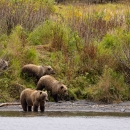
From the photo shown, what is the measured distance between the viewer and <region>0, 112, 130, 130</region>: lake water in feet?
55.2

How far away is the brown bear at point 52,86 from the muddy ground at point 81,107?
39 cm

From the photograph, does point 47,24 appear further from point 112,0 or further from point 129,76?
point 112,0

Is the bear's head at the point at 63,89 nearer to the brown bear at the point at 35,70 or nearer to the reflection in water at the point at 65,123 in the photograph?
the brown bear at the point at 35,70

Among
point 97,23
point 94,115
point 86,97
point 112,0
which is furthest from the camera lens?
point 112,0

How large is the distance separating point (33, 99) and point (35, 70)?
2.74m

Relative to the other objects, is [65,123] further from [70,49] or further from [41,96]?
[70,49]

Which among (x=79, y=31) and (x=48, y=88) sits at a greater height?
(x=79, y=31)

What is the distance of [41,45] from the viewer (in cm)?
2445

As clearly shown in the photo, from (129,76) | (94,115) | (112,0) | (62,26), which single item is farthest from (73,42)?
(112,0)

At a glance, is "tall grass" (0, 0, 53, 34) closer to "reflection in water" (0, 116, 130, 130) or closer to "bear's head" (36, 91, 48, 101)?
"bear's head" (36, 91, 48, 101)

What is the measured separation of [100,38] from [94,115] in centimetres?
652

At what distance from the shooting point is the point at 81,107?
66.7ft

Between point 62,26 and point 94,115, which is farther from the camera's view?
point 62,26

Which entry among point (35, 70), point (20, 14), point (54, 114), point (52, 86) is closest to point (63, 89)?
point (52, 86)
